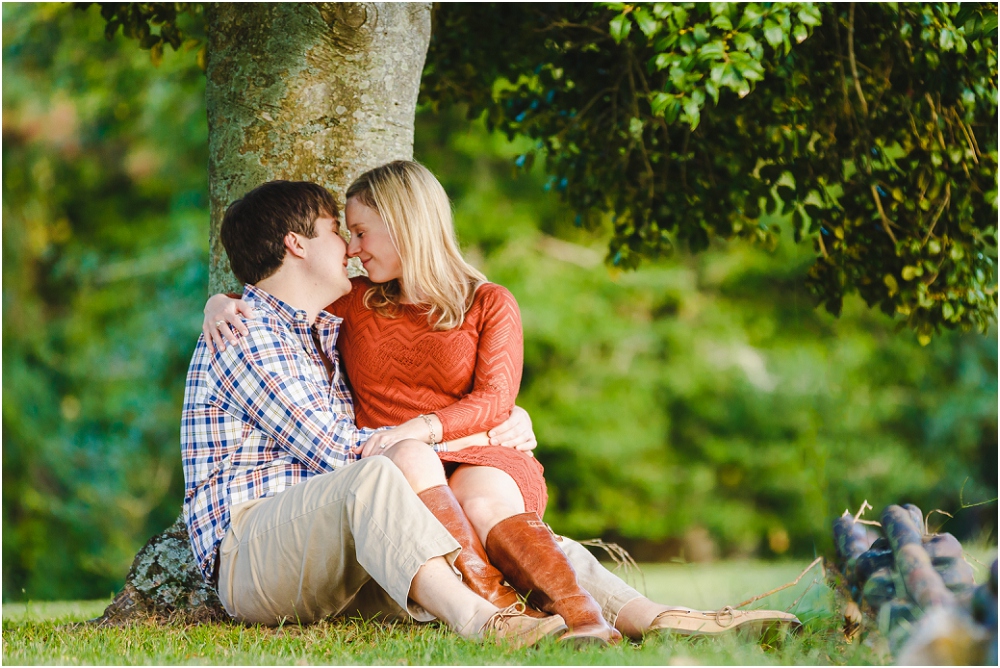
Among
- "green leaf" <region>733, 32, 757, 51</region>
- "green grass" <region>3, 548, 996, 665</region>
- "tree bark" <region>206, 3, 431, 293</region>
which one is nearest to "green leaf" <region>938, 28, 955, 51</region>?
"green leaf" <region>733, 32, 757, 51</region>

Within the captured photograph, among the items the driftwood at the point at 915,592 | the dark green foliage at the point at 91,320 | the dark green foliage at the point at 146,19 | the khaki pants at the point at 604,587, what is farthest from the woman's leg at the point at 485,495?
the dark green foliage at the point at 91,320

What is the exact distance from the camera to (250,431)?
8.95 ft

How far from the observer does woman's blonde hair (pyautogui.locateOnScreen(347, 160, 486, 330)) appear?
2924 mm

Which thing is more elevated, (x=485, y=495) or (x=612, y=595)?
(x=485, y=495)

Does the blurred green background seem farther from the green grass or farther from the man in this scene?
the green grass

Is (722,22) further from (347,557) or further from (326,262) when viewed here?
(347,557)

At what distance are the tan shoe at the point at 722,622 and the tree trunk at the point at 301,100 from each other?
5.68ft

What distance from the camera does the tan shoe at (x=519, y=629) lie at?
218cm

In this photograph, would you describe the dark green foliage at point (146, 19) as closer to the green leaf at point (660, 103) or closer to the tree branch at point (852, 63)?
the green leaf at point (660, 103)

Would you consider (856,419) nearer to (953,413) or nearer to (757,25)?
(953,413)

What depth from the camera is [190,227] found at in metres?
10.6

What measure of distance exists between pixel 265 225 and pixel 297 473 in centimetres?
75

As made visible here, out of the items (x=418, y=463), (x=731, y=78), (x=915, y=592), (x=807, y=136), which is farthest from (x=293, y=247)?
(x=807, y=136)

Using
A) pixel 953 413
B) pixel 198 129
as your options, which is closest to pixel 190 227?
pixel 198 129
